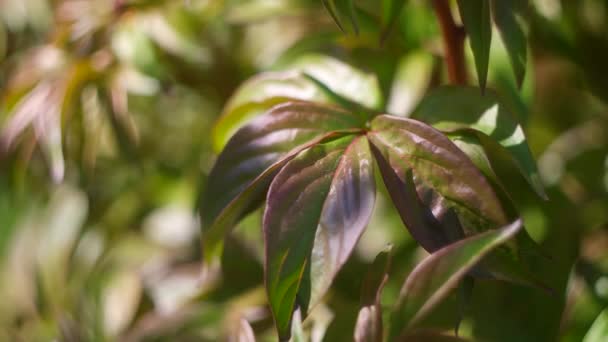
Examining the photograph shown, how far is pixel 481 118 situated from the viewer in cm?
57

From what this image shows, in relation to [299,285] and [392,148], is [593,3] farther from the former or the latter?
[299,285]

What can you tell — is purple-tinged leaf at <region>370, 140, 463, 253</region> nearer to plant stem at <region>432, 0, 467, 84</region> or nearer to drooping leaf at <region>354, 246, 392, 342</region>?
drooping leaf at <region>354, 246, 392, 342</region>

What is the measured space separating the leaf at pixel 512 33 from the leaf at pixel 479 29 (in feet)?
0.08

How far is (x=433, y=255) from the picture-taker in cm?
46

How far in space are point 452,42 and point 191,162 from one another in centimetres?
52

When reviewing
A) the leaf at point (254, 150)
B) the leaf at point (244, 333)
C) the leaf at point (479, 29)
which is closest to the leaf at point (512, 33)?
the leaf at point (479, 29)

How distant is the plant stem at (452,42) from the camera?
2.09 feet

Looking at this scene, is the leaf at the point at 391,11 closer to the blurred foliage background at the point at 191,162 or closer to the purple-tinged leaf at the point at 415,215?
the blurred foliage background at the point at 191,162

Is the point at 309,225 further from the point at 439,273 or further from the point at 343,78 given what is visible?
the point at 343,78

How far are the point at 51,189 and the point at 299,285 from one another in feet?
2.55

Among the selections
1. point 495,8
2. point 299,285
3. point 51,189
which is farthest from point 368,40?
point 51,189

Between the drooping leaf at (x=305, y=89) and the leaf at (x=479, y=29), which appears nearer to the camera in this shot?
the leaf at (x=479, y=29)

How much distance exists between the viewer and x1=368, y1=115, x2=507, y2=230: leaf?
49 cm

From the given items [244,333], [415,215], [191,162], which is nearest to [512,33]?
[415,215]
